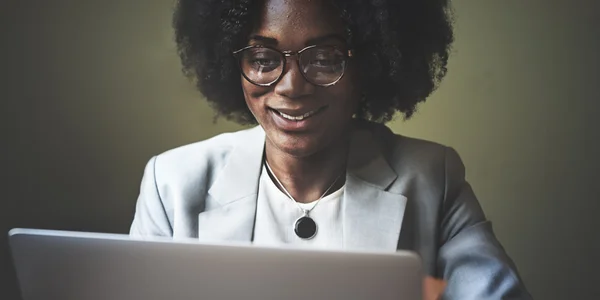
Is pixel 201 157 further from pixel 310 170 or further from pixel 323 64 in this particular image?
pixel 323 64

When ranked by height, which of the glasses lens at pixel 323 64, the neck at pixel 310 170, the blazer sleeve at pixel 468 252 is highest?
the glasses lens at pixel 323 64

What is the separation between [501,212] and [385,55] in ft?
1.26

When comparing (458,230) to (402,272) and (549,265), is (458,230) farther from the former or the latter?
(402,272)

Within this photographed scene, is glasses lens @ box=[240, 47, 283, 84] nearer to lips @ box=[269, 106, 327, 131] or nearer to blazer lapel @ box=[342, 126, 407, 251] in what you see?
lips @ box=[269, 106, 327, 131]

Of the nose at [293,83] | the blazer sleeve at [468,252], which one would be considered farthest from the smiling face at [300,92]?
the blazer sleeve at [468,252]

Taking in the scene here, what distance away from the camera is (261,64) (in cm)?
122

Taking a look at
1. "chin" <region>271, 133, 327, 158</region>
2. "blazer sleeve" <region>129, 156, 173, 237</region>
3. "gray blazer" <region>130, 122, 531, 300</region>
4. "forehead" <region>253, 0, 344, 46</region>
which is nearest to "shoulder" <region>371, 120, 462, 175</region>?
"gray blazer" <region>130, 122, 531, 300</region>

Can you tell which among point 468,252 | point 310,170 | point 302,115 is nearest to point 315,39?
point 302,115

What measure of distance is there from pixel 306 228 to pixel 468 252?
315 mm

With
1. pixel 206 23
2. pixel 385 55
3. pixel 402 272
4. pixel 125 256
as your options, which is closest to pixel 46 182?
pixel 206 23

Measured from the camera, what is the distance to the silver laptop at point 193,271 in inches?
32.4

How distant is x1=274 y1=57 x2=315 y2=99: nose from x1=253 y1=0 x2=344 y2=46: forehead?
0.04 metres

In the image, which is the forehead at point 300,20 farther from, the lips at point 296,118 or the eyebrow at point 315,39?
the lips at point 296,118

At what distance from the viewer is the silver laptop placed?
32.4 inches
